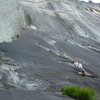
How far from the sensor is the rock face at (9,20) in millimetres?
19297

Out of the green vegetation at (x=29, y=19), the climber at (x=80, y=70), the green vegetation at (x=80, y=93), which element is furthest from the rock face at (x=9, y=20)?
the green vegetation at (x=80, y=93)

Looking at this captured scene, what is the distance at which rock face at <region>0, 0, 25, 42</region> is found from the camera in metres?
19.3

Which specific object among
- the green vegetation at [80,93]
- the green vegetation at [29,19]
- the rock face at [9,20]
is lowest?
the green vegetation at [29,19]

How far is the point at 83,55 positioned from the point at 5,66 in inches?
310

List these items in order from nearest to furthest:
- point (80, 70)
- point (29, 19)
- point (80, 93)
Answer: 1. point (80, 93)
2. point (80, 70)
3. point (29, 19)

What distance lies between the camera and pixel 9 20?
20391 millimetres

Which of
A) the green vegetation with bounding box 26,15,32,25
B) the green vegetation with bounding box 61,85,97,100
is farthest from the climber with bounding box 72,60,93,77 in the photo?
the green vegetation with bounding box 26,15,32,25

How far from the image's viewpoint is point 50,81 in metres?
14.1

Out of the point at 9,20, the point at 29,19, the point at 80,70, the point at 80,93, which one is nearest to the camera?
the point at 80,93

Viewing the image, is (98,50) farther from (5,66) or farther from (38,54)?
(5,66)

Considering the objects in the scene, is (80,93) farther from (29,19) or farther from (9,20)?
(29,19)

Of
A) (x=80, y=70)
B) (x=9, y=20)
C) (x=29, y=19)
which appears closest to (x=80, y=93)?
(x=80, y=70)

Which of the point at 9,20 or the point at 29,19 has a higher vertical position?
the point at 9,20

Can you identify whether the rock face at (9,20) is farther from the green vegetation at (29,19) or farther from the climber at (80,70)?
the green vegetation at (29,19)
